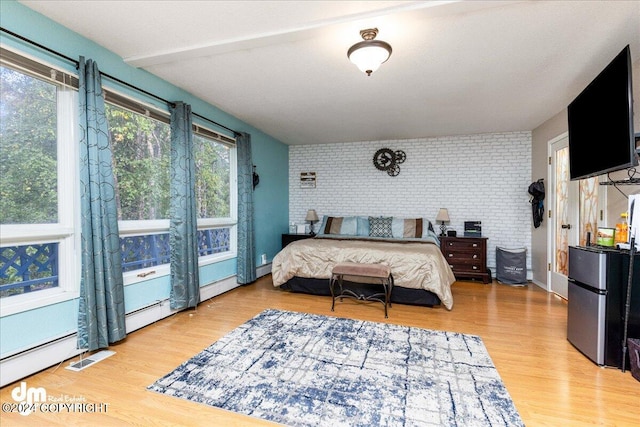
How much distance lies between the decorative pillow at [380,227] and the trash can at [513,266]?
5.79 ft

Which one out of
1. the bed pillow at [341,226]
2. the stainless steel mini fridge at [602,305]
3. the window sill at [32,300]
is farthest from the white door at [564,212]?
the window sill at [32,300]

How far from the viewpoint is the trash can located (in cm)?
437

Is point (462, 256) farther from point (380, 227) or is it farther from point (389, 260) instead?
point (389, 260)

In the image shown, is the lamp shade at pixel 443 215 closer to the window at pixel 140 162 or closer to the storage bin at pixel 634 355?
the storage bin at pixel 634 355

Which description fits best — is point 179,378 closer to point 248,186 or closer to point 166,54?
point 166,54

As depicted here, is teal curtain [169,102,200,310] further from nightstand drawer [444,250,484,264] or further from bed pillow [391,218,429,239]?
nightstand drawer [444,250,484,264]

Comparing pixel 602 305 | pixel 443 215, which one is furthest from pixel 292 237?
pixel 602 305

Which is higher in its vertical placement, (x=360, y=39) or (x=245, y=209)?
(x=360, y=39)

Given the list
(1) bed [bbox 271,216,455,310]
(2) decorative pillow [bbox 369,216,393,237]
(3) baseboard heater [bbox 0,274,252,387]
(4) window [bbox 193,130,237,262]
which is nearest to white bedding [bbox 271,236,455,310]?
(1) bed [bbox 271,216,455,310]

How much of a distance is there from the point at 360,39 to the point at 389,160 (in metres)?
3.37

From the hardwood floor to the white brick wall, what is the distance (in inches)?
65.9

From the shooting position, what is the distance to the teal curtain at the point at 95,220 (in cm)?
218

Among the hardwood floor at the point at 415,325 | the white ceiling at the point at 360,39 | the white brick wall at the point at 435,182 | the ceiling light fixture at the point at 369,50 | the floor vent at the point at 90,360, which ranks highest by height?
the white ceiling at the point at 360,39

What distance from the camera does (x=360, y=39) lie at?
2.21m
